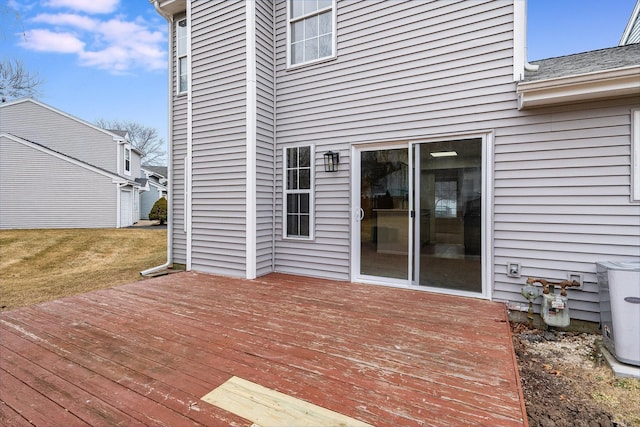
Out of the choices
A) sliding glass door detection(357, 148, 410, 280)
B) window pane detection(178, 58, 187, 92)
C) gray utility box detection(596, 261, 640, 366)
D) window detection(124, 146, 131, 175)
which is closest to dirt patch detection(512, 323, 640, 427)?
gray utility box detection(596, 261, 640, 366)

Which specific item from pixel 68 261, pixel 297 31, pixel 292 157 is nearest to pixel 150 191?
pixel 68 261

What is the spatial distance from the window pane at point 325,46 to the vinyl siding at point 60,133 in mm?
15816

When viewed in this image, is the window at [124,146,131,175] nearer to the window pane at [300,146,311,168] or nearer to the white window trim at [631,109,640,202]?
the window pane at [300,146,311,168]

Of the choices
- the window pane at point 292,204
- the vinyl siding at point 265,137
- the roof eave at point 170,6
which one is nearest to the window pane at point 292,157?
the vinyl siding at point 265,137

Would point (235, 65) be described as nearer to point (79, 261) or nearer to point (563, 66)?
point (563, 66)

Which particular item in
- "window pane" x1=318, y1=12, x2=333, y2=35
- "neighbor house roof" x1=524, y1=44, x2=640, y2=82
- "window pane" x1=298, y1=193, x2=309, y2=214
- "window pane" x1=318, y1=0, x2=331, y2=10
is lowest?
"window pane" x1=298, y1=193, x2=309, y2=214

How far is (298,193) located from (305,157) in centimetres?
Result: 60

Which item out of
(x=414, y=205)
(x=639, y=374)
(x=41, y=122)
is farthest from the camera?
(x=41, y=122)

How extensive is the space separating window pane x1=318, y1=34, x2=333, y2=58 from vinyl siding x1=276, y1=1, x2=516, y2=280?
0.58ft

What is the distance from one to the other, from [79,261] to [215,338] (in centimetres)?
771

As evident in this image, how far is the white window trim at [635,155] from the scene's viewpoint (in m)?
3.03

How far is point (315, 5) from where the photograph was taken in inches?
191

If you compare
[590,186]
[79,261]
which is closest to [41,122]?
[79,261]

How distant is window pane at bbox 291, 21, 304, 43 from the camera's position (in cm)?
499
